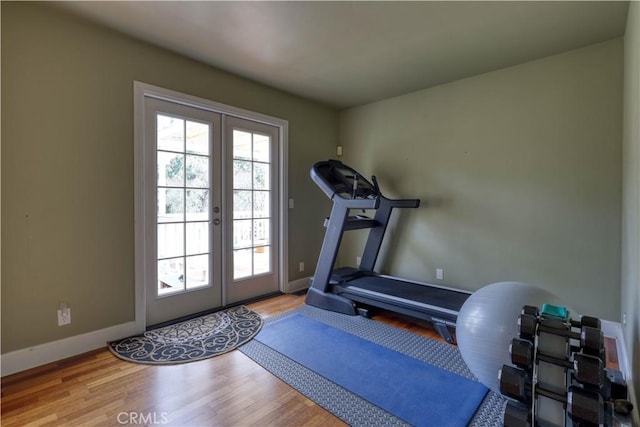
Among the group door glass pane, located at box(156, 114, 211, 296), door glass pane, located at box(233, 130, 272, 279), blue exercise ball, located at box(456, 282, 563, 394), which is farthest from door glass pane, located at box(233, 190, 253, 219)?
blue exercise ball, located at box(456, 282, 563, 394)

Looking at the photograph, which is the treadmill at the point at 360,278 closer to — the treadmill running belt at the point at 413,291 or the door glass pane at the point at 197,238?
the treadmill running belt at the point at 413,291

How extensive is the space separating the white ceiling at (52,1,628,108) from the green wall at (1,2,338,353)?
0.24 m

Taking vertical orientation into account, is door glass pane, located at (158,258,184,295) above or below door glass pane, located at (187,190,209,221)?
below

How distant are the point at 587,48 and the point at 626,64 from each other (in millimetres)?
400

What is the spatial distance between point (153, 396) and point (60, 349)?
1.00 m

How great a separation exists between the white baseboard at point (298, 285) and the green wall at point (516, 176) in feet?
3.39

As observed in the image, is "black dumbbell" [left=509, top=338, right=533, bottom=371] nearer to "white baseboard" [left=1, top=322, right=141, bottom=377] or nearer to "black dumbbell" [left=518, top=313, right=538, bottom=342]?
"black dumbbell" [left=518, top=313, right=538, bottom=342]

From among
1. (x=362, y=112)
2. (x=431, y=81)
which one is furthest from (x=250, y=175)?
(x=431, y=81)

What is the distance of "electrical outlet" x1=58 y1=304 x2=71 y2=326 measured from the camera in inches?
87.6

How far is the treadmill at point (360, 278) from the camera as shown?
108 inches

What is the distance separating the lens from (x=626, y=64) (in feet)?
7.57

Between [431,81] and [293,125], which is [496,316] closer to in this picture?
[431,81]

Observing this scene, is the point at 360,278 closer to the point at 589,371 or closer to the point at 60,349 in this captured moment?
the point at 589,371

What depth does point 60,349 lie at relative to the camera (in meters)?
2.21
